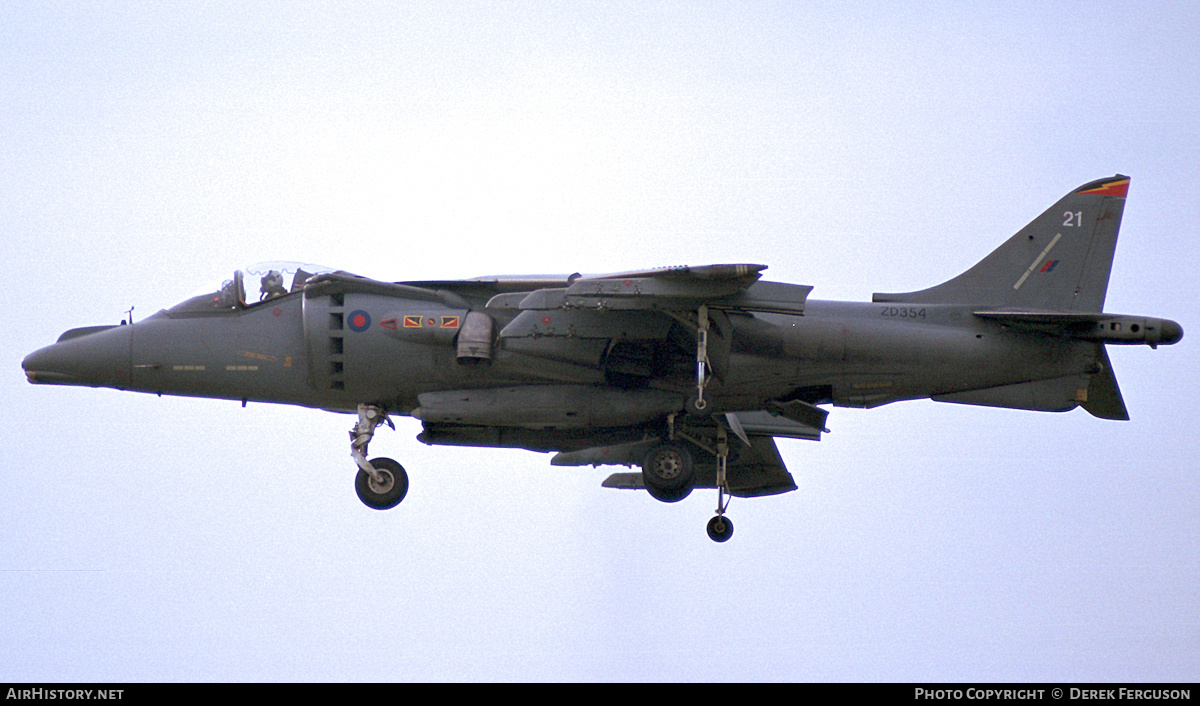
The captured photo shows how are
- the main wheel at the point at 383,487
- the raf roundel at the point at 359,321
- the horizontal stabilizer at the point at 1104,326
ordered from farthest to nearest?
the main wheel at the point at 383,487, the raf roundel at the point at 359,321, the horizontal stabilizer at the point at 1104,326

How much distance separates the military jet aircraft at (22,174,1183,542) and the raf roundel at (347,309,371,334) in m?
0.02

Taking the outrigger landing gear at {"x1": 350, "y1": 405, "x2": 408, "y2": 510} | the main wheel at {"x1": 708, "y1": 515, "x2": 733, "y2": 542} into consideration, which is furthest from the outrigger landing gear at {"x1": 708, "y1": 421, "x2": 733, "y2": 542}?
the outrigger landing gear at {"x1": 350, "y1": 405, "x2": 408, "y2": 510}

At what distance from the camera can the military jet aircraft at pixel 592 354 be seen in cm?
2134

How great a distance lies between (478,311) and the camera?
21.5 m

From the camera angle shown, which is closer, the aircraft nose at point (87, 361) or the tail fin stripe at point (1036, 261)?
the aircraft nose at point (87, 361)

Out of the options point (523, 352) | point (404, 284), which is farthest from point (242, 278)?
point (523, 352)

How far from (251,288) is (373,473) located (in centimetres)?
315

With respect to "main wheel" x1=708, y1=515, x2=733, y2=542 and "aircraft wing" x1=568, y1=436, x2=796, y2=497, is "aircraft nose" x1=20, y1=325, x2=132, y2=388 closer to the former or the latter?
"aircraft wing" x1=568, y1=436, x2=796, y2=497

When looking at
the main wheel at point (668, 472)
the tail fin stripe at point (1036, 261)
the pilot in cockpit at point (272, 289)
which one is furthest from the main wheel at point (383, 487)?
the tail fin stripe at point (1036, 261)

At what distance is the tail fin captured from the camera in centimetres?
2239

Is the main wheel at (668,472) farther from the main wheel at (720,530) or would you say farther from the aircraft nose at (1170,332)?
the aircraft nose at (1170,332)

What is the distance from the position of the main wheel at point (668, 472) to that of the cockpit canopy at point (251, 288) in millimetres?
5265
